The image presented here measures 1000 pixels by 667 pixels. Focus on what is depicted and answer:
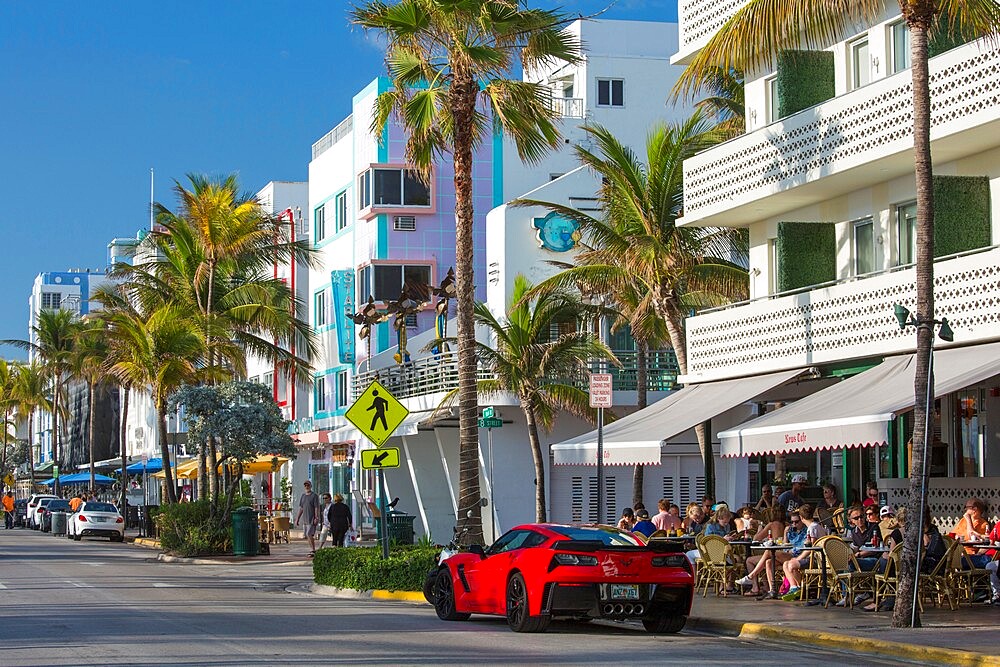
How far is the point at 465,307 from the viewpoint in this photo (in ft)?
78.3

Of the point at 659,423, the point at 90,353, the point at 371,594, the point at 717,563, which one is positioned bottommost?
the point at 371,594

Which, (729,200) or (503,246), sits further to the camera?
(503,246)

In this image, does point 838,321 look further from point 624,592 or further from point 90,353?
point 90,353

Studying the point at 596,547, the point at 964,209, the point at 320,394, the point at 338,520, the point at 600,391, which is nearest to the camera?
the point at 596,547

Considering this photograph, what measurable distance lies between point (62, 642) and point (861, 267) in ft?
49.5

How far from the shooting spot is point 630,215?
30609 mm

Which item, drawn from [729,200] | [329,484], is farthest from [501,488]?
[329,484]

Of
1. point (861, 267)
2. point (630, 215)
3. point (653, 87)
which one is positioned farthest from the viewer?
point (653, 87)

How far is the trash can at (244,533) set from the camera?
3747 centimetres

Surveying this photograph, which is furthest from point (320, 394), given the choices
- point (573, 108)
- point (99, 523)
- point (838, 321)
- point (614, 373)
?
point (838, 321)

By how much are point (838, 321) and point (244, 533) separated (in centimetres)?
1834

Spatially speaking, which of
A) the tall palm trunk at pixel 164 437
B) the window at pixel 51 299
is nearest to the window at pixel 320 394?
the tall palm trunk at pixel 164 437

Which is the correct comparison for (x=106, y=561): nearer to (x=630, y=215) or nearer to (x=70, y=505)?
(x=630, y=215)

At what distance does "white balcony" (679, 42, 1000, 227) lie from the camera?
21062 millimetres
